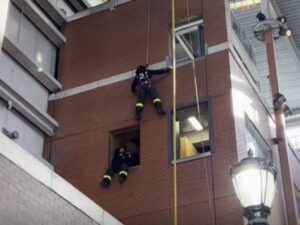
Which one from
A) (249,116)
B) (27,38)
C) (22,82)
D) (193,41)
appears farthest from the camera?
(27,38)

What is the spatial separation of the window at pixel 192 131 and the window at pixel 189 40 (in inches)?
64.2

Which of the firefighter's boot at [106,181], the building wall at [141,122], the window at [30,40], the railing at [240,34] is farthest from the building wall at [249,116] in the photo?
the window at [30,40]

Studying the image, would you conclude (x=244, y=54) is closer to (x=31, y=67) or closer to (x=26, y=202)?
(x=31, y=67)

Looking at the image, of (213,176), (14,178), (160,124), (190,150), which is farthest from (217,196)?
(14,178)

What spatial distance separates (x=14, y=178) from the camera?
9344 mm

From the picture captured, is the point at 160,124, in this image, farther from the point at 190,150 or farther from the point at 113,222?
the point at 113,222

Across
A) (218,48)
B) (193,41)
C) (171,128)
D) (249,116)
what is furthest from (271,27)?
(171,128)

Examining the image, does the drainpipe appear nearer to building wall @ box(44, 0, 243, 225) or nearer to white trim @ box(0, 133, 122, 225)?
building wall @ box(44, 0, 243, 225)

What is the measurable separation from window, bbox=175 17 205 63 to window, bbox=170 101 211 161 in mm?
1632

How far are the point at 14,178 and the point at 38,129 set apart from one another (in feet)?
28.4

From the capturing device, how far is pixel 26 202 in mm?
9508

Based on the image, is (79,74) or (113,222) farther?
(79,74)

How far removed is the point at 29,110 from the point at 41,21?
3.14 metres

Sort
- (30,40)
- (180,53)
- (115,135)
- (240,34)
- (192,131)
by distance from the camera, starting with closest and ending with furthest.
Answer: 1. (192,131)
2. (115,135)
3. (180,53)
4. (30,40)
5. (240,34)
